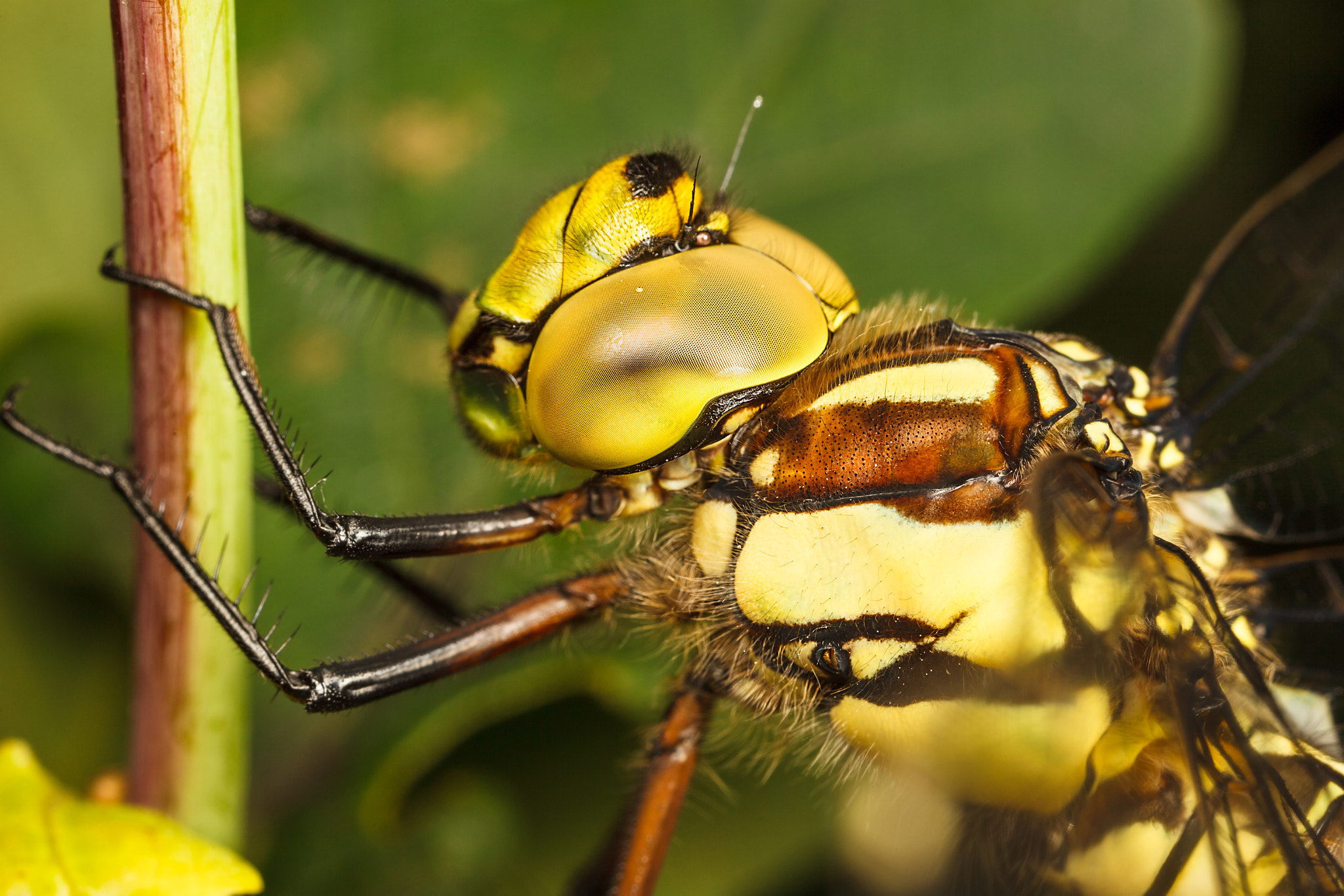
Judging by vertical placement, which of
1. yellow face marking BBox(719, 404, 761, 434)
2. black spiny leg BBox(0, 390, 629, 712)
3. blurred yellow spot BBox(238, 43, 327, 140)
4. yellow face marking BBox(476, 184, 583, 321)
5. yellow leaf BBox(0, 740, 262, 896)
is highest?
blurred yellow spot BBox(238, 43, 327, 140)

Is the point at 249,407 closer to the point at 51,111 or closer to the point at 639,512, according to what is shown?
the point at 639,512

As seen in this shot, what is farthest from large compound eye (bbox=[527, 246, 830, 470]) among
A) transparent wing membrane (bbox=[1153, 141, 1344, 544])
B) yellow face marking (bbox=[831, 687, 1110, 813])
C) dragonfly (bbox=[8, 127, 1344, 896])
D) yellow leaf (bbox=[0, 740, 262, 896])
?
transparent wing membrane (bbox=[1153, 141, 1344, 544])

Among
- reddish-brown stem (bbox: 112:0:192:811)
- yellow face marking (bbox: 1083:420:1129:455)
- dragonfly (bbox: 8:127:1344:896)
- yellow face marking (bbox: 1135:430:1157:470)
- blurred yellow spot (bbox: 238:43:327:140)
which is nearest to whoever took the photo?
reddish-brown stem (bbox: 112:0:192:811)

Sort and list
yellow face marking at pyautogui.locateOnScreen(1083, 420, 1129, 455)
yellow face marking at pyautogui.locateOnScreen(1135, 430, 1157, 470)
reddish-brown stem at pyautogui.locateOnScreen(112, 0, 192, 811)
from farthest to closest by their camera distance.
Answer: yellow face marking at pyautogui.locateOnScreen(1135, 430, 1157, 470) → yellow face marking at pyautogui.locateOnScreen(1083, 420, 1129, 455) → reddish-brown stem at pyautogui.locateOnScreen(112, 0, 192, 811)

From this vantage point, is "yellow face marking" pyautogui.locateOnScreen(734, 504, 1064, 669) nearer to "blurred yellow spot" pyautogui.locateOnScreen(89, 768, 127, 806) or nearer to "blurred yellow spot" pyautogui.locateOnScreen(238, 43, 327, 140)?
"blurred yellow spot" pyautogui.locateOnScreen(89, 768, 127, 806)

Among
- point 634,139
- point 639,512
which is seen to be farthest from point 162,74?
point 634,139

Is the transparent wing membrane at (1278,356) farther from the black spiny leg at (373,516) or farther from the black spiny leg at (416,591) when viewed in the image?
the black spiny leg at (416,591)

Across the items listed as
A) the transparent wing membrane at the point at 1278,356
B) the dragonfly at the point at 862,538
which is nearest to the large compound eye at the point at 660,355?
the dragonfly at the point at 862,538
